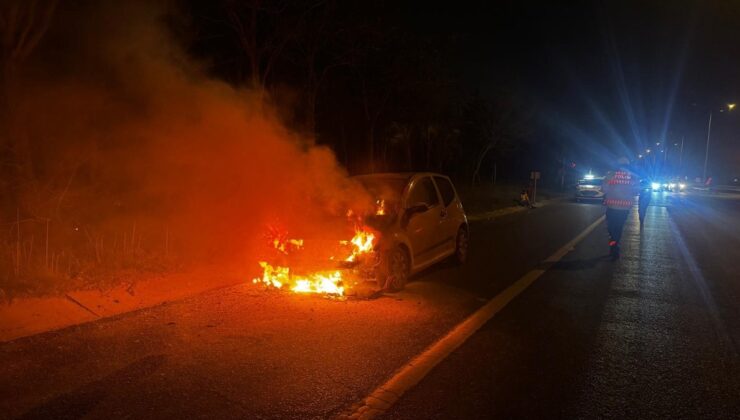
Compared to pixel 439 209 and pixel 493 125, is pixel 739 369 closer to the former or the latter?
pixel 439 209

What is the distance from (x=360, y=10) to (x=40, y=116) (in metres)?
11.8

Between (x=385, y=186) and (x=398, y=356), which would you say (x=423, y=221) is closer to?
(x=385, y=186)

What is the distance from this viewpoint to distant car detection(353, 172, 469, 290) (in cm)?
678

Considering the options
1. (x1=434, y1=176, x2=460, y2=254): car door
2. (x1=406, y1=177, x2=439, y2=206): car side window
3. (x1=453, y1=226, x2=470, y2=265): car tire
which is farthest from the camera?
(x1=453, y1=226, x2=470, y2=265): car tire

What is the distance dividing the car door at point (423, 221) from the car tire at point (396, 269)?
22cm

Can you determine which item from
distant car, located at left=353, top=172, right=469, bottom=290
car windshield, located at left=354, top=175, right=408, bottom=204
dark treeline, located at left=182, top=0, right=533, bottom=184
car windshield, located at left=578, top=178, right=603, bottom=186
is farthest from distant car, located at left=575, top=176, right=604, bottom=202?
car windshield, located at left=354, top=175, right=408, bottom=204

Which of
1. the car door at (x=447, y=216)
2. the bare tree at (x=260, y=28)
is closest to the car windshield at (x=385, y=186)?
the car door at (x=447, y=216)

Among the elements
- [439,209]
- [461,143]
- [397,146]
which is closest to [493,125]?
[461,143]

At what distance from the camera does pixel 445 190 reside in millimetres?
8984

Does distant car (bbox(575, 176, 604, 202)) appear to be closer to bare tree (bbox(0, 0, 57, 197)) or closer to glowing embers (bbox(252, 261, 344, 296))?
glowing embers (bbox(252, 261, 344, 296))

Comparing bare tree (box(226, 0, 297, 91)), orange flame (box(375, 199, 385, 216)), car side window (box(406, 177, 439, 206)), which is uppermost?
bare tree (box(226, 0, 297, 91))

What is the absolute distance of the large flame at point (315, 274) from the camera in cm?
641

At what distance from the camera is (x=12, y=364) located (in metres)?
4.30

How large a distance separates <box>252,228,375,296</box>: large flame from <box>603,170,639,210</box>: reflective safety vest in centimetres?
624
